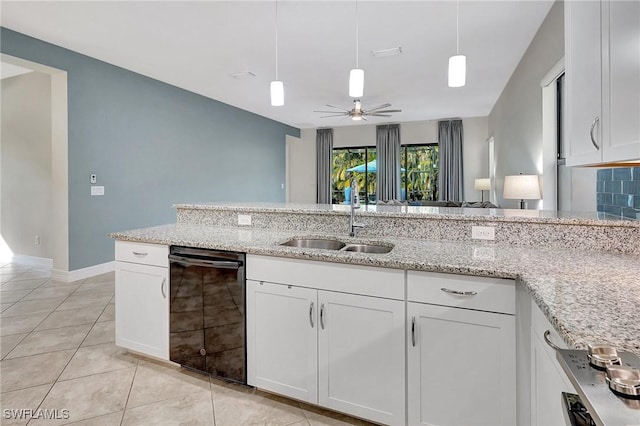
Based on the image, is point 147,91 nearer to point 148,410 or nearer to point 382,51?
point 382,51

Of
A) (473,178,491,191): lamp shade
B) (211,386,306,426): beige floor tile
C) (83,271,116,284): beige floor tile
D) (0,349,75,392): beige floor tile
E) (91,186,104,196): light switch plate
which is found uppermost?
(473,178,491,191): lamp shade

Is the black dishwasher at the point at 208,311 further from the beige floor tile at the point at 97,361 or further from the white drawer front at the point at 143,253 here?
the beige floor tile at the point at 97,361

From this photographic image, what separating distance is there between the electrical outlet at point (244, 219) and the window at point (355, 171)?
6523 millimetres

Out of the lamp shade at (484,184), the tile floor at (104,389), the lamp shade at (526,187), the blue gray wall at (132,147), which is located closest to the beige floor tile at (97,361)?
the tile floor at (104,389)

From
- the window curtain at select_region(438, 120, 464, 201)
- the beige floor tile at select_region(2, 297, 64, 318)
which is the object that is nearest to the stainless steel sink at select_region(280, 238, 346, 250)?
the beige floor tile at select_region(2, 297, 64, 318)

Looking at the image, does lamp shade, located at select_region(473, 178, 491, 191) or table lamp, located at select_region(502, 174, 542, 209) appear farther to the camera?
lamp shade, located at select_region(473, 178, 491, 191)

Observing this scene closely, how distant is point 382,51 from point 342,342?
3474 millimetres

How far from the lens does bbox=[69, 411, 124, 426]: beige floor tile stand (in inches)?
69.1

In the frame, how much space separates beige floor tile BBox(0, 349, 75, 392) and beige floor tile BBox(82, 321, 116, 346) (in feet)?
0.52

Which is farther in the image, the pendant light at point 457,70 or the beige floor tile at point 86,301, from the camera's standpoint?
the beige floor tile at point 86,301

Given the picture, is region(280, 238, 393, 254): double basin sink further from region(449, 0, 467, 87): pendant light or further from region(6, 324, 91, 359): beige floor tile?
region(6, 324, 91, 359): beige floor tile

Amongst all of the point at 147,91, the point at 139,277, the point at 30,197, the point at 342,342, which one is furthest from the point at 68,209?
the point at 342,342

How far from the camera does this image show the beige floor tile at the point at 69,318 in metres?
2.95

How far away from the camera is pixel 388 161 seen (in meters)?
8.73
